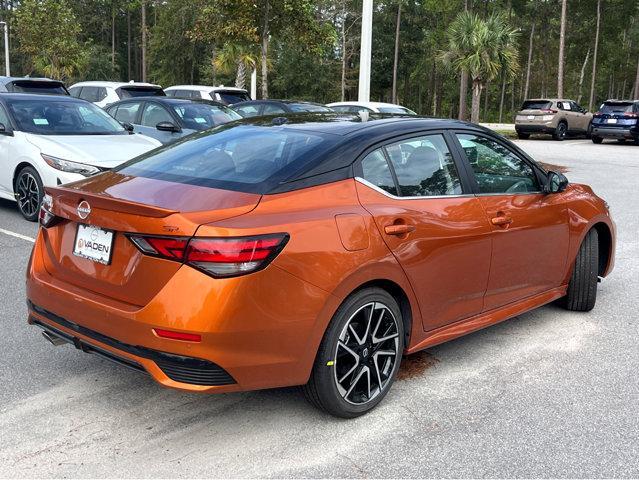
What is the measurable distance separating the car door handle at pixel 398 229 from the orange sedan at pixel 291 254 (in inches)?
0.5

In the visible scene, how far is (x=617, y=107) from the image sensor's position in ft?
85.1

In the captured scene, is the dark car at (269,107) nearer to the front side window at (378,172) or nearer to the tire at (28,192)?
the tire at (28,192)

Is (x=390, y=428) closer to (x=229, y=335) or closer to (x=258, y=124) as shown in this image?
(x=229, y=335)

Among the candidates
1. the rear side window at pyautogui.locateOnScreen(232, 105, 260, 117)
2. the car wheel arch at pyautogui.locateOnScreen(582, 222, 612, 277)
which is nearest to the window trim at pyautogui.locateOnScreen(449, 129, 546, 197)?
the car wheel arch at pyautogui.locateOnScreen(582, 222, 612, 277)

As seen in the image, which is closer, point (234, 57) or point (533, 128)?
point (533, 128)

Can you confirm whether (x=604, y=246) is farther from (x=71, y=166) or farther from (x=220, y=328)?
(x=71, y=166)

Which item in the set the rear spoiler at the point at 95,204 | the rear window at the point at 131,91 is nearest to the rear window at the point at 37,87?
the rear window at the point at 131,91

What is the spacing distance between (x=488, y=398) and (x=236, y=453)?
1482mm

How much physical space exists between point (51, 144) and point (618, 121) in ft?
76.0

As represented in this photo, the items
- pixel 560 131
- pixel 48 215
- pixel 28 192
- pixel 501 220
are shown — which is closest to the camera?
pixel 48 215

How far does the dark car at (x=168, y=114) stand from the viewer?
11.3 m

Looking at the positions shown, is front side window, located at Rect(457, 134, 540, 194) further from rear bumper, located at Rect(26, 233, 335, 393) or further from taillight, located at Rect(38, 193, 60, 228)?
taillight, located at Rect(38, 193, 60, 228)

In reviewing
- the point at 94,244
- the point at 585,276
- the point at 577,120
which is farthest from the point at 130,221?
the point at 577,120

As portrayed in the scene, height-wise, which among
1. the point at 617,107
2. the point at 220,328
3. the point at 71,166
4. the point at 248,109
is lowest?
the point at 220,328
